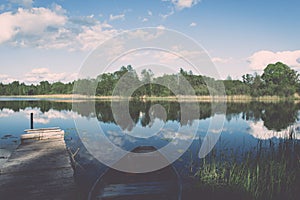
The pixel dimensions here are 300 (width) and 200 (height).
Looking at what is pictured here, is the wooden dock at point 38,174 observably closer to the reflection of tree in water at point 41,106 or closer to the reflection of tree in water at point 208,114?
the reflection of tree in water at point 208,114

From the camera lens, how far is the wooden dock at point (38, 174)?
5008mm

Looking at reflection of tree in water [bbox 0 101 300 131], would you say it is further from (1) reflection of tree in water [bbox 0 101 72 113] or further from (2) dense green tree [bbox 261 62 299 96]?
(2) dense green tree [bbox 261 62 299 96]

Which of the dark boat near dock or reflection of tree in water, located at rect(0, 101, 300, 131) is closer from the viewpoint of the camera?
the dark boat near dock

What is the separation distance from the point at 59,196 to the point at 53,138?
668 centimetres

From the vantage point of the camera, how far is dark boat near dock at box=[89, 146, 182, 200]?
4.61m

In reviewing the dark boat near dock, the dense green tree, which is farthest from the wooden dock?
the dense green tree

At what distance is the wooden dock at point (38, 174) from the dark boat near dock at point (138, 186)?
0.71 metres

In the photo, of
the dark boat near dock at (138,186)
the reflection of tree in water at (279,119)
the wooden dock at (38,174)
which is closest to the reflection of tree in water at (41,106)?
the wooden dock at (38,174)

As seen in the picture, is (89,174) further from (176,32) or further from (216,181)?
(176,32)

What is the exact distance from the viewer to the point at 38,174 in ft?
20.2

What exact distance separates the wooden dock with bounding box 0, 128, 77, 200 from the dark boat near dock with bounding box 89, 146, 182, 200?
707 mm

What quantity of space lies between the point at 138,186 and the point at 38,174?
2.91 meters

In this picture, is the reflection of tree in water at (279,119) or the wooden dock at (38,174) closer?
the wooden dock at (38,174)

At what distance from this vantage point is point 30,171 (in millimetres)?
6387
